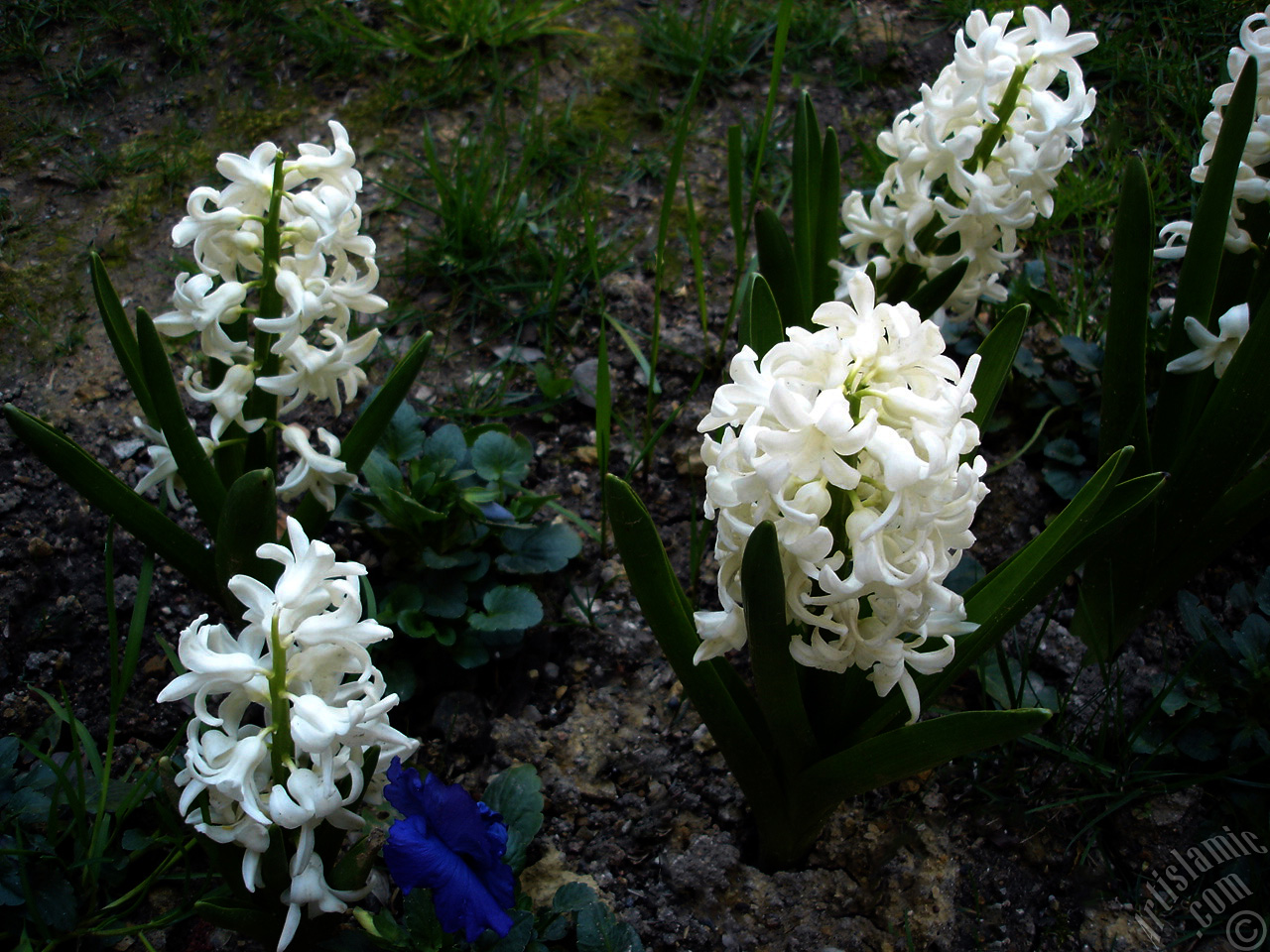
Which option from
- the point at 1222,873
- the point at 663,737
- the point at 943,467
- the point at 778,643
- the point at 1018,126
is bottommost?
the point at 663,737

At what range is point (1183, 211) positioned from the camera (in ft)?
8.63

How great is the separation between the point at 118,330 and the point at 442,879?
1.05 meters

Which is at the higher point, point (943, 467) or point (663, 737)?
point (943, 467)

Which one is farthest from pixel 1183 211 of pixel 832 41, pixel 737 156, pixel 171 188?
pixel 171 188

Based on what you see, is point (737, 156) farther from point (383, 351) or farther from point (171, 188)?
point (171, 188)

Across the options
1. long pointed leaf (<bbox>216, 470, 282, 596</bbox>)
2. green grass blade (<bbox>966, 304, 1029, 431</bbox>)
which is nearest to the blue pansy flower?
long pointed leaf (<bbox>216, 470, 282, 596</bbox>)

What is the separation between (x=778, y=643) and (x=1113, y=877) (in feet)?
3.05

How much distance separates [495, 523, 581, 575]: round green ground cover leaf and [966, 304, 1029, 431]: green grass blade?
82 cm

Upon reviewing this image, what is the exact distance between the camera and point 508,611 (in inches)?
69.6

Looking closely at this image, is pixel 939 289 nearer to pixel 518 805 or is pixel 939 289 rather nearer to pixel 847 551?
pixel 847 551

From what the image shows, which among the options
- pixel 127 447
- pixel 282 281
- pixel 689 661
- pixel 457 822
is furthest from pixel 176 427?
pixel 689 661

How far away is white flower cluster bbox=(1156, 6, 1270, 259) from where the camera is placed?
5.45 ft

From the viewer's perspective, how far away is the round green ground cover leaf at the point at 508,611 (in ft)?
5.68

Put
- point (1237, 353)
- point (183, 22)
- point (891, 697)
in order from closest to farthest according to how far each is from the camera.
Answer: point (891, 697) → point (1237, 353) → point (183, 22)
